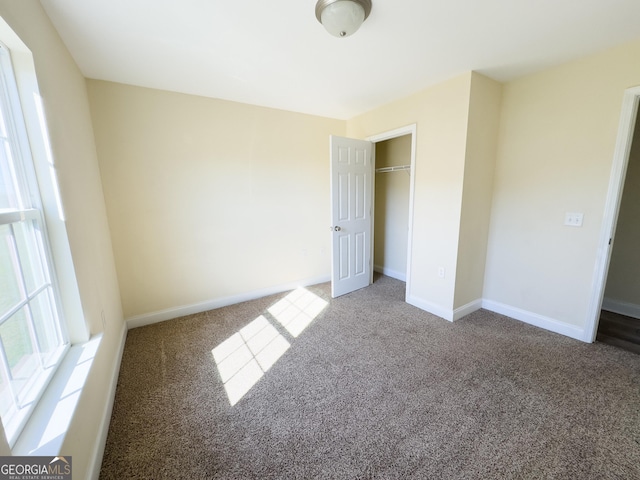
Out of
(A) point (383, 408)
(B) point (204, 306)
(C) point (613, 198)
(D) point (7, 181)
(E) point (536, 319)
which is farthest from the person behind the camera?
(B) point (204, 306)

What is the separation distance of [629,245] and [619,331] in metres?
0.98

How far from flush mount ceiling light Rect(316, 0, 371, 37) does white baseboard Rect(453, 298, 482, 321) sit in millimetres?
2656

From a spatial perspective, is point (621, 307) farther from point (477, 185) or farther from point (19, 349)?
point (19, 349)

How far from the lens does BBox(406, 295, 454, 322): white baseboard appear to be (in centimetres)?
275

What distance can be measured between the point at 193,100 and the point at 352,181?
1986 mm

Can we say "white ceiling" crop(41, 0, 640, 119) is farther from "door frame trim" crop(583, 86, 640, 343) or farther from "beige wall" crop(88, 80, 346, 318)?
"door frame trim" crop(583, 86, 640, 343)

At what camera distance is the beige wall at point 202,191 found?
2.50 metres

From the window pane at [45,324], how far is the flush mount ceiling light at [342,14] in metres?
2.11

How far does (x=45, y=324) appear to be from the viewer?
4.30ft

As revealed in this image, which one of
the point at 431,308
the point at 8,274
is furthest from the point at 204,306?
the point at 431,308

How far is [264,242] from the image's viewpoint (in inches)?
132

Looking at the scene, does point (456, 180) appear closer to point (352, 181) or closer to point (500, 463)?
point (352, 181)

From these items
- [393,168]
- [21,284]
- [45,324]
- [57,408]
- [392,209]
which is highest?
[393,168]

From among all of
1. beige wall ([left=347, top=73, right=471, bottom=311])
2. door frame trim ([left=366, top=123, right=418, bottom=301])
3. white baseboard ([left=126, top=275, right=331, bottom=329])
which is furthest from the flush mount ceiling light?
white baseboard ([left=126, top=275, right=331, bottom=329])
